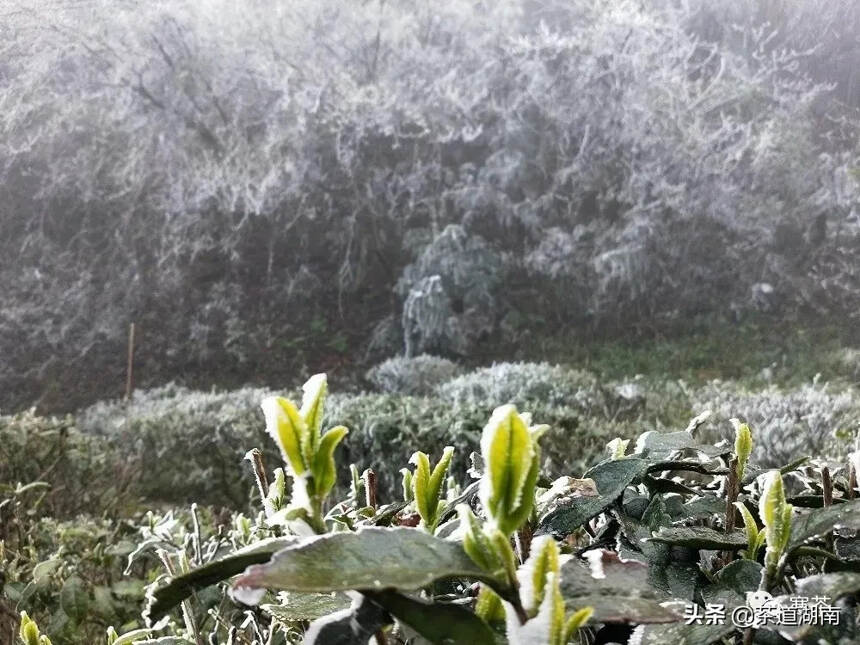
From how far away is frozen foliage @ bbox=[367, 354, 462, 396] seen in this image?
140 inches

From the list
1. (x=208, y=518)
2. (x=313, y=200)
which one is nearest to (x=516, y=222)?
(x=313, y=200)

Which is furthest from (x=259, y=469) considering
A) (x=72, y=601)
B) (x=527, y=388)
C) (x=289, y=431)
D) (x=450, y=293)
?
(x=450, y=293)

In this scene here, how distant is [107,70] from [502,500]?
4.96 meters

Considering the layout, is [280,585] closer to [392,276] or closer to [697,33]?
[392,276]

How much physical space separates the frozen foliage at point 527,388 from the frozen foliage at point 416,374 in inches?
14.5

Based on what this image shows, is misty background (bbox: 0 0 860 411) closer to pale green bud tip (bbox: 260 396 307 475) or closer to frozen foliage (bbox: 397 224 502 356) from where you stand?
A: frozen foliage (bbox: 397 224 502 356)

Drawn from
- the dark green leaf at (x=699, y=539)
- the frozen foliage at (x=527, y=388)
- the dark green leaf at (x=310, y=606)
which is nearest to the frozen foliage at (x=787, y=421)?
the frozen foliage at (x=527, y=388)

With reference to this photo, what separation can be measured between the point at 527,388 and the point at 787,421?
0.86m

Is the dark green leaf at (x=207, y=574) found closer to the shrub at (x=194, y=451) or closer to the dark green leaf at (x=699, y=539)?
the dark green leaf at (x=699, y=539)

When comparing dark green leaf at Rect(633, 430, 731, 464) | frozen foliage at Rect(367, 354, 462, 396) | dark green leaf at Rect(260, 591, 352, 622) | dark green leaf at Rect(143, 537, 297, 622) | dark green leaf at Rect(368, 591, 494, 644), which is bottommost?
frozen foliage at Rect(367, 354, 462, 396)

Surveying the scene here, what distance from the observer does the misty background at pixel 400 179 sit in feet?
13.6

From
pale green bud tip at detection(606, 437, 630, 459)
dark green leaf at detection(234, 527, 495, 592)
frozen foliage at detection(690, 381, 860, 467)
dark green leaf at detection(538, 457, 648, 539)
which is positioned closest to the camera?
dark green leaf at detection(234, 527, 495, 592)

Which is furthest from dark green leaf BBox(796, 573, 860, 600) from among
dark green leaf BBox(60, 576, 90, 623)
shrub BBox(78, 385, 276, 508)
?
shrub BBox(78, 385, 276, 508)

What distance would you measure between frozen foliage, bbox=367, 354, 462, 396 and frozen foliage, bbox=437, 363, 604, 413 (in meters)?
0.37
